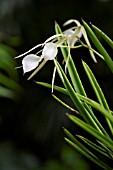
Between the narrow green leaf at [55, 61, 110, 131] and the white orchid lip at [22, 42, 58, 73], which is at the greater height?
the white orchid lip at [22, 42, 58, 73]

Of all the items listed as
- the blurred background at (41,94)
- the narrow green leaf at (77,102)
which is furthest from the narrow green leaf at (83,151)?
the blurred background at (41,94)

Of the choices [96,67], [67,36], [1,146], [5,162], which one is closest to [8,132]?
[1,146]

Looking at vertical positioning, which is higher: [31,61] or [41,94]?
[31,61]

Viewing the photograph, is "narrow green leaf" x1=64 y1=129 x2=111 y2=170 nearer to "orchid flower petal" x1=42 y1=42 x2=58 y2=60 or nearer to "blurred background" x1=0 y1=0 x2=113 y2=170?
"orchid flower petal" x1=42 y1=42 x2=58 y2=60

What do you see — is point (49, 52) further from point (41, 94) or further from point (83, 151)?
point (41, 94)

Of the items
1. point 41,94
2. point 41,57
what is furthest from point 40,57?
point 41,94

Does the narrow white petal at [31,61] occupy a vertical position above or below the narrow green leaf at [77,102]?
above

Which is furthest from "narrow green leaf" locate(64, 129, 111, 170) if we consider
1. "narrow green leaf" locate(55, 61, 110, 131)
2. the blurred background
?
the blurred background

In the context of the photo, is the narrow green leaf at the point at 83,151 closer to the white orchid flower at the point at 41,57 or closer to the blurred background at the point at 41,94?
the white orchid flower at the point at 41,57
